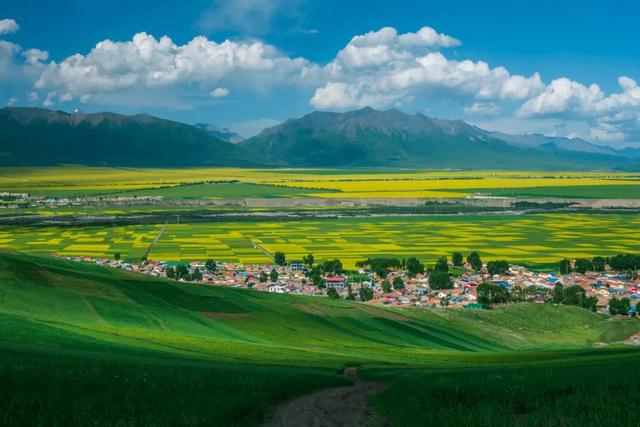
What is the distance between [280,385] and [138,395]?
16.9ft

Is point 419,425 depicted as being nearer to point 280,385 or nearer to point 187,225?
point 280,385

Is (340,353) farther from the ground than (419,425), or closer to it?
closer to it

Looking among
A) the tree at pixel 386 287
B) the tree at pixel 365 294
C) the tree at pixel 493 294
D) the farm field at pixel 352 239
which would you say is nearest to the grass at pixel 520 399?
the tree at pixel 365 294

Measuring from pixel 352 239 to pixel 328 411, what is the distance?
374 feet

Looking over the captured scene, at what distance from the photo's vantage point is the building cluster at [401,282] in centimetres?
8019

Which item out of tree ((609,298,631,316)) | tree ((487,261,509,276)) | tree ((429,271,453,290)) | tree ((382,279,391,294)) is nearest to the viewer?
tree ((609,298,631,316))

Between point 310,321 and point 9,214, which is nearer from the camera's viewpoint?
point 310,321

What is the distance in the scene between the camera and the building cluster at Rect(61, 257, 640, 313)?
80188 millimetres

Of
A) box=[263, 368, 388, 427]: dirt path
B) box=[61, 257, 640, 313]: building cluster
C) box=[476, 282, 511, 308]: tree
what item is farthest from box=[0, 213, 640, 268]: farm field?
box=[263, 368, 388, 427]: dirt path

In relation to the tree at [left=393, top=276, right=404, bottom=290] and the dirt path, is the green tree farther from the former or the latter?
the dirt path

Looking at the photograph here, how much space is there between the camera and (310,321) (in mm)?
50219

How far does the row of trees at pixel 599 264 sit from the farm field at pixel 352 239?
19.1ft

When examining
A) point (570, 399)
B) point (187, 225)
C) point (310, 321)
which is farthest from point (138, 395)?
point (187, 225)

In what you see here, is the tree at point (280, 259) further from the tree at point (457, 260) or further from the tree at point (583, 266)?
the tree at point (583, 266)
